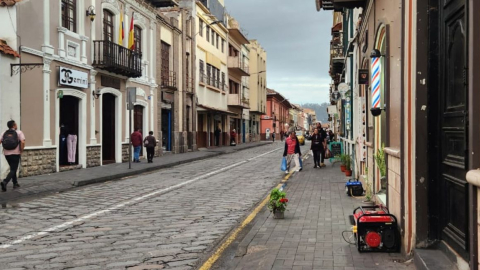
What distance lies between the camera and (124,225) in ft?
25.4

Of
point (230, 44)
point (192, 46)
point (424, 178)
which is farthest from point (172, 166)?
point (230, 44)

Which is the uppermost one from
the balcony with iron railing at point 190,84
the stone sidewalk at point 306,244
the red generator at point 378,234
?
the balcony with iron railing at point 190,84

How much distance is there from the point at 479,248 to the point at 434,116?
180cm

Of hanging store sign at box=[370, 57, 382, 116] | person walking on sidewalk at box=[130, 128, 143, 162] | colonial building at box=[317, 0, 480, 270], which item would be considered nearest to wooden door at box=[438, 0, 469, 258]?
colonial building at box=[317, 0, 480, 270]

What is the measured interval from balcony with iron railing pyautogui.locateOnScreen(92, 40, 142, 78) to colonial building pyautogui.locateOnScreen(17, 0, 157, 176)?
4cm

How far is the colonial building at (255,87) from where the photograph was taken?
200ft

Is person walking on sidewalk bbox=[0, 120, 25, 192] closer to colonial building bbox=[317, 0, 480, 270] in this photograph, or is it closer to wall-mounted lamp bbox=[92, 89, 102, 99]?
wall-mounted lamp bbox=[92, 89, 102, 99]

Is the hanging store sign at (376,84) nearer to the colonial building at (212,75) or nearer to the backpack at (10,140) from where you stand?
the backpack at (10,140)

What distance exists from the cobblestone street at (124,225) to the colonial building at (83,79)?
4264 millimetres

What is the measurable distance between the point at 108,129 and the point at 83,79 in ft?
12.9

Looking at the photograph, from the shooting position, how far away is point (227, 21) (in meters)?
46.4

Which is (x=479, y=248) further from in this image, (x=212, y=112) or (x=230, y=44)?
(x=230, y=44)

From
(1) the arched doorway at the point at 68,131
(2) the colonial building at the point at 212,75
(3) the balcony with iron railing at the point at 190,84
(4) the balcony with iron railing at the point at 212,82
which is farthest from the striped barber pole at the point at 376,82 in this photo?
(4) the balcony with iron railing at the point at 212,82

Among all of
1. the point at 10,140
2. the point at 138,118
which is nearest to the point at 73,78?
the point at 10,140
